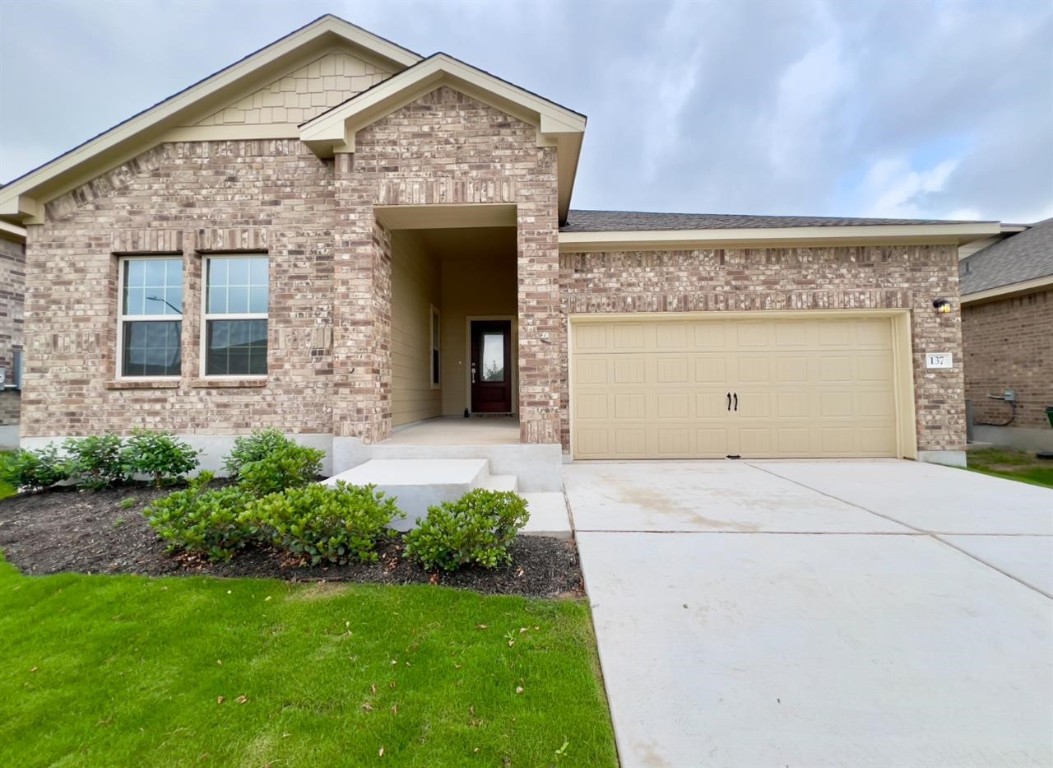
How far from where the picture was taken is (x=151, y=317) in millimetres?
6555

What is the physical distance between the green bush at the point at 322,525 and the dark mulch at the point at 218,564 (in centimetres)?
13

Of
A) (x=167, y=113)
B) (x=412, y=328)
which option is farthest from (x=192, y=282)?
(x=412, y=328)

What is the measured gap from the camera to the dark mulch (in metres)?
3.16

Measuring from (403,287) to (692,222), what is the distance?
5285mm

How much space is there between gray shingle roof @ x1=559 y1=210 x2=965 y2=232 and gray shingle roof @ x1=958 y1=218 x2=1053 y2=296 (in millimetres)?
3549

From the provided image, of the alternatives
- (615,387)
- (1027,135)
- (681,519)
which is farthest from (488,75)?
(1027,135)

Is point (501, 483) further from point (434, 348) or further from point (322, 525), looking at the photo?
point (434, 348)

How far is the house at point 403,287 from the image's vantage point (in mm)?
5617

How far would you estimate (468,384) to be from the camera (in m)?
10.4

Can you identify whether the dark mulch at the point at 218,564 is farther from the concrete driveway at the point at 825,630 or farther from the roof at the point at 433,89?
the roof at the point at 433,89

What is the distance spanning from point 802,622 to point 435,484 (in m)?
2.89

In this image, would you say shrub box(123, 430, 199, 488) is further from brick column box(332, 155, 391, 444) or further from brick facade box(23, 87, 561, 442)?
brick column box(332, 155, 391, 444)

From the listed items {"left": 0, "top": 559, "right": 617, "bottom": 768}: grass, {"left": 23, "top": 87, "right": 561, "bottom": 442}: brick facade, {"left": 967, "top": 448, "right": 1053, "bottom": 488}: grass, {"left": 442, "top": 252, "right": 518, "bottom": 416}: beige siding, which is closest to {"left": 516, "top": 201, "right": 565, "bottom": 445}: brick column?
{"left": 23, "top": 87, "right": 561, "bottom": 442}: brick facade

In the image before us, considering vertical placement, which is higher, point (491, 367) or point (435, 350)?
point (435, 350)
